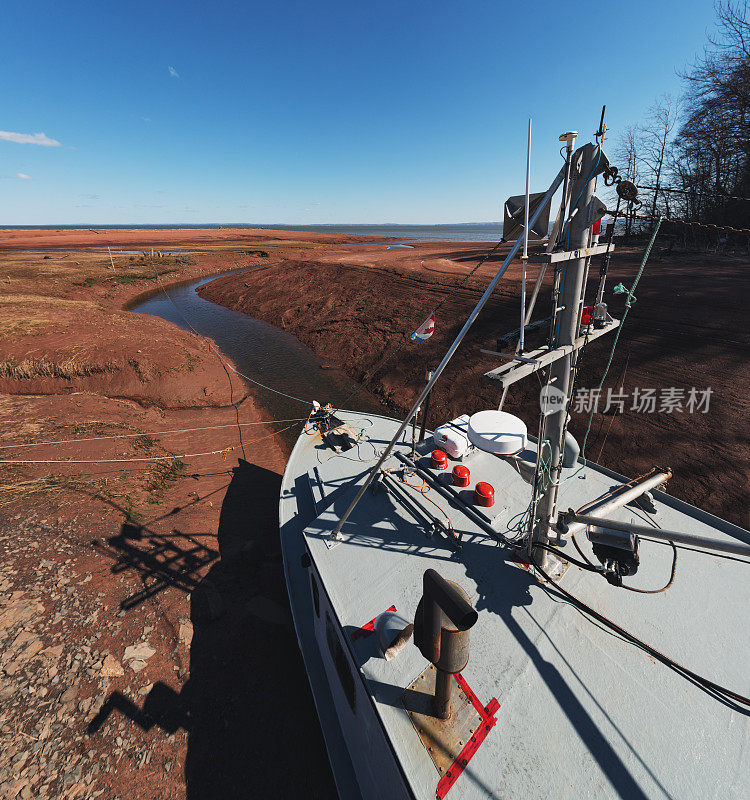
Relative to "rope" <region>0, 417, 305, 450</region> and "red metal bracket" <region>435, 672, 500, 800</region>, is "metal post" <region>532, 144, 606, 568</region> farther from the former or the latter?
"rope" <region>0, 417, 305, 450</region>

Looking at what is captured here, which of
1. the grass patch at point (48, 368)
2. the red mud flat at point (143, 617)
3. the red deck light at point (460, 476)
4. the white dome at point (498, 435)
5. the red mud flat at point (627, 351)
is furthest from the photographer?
the grass patch at point (48, 368)

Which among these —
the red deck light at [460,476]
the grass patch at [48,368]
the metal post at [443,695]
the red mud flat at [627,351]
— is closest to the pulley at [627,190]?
the red deck light at [460,476]

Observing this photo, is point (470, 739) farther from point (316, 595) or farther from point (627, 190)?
point (627, 190)

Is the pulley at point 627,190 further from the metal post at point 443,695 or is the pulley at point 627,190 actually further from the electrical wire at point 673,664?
Answer: the metal post at point 443,695

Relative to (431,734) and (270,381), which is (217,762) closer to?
(431,734)

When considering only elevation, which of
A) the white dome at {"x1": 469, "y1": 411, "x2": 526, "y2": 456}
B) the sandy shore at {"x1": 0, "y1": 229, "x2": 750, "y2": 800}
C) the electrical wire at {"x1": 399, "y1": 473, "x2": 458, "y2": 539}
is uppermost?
the white dome at {"x1": 469, "y1": 411, "x2": 526, "y2": 456}

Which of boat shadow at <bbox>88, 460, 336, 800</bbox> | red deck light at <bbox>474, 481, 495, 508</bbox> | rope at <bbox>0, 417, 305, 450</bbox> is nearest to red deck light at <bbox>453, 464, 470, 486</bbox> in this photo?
red deck light at <bbox>474, 481, 495, 508</bbox>
